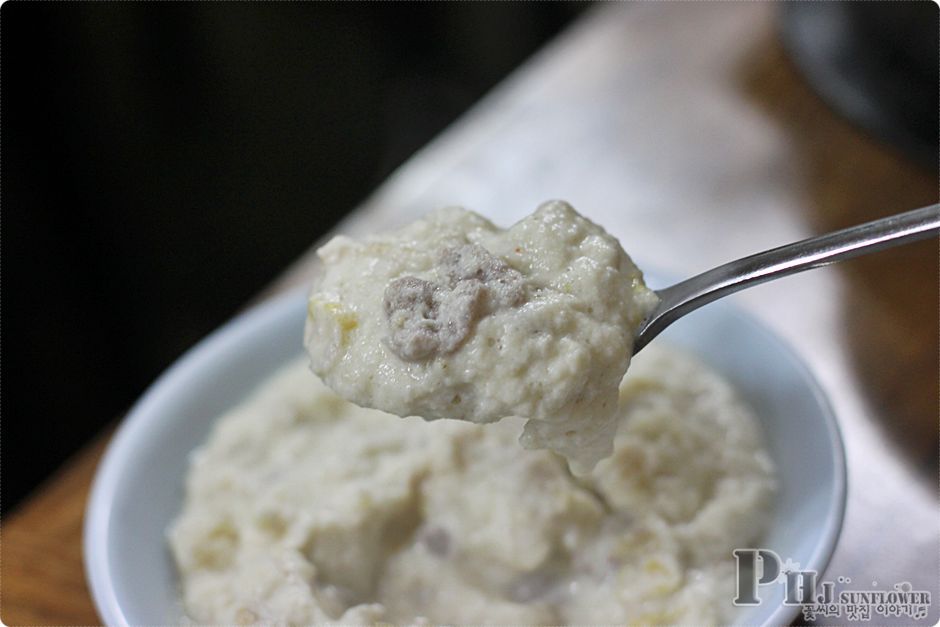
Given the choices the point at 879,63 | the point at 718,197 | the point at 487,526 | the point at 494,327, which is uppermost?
A: the point at 879,63

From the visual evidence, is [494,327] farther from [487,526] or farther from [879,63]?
[879,63]

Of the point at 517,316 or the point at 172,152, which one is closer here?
the point at 517,316

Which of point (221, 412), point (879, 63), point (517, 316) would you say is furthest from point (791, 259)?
point (879, 63)

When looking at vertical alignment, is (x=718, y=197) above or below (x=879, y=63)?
below

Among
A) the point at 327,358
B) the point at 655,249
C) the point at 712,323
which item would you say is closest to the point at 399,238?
the point at 327,358

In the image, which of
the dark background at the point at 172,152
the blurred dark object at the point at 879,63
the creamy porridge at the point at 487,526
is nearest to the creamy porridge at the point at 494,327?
the creamy porridge at the point at 487,526

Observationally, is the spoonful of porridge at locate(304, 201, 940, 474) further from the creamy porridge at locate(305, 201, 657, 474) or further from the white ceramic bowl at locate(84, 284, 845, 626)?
the white ceramic bowl at locate(84, 284, 845, 626)

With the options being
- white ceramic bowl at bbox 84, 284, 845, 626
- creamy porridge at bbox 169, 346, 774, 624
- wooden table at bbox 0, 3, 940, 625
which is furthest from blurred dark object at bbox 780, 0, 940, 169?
creamy porridge at bbox 169, 346, 774, 624
